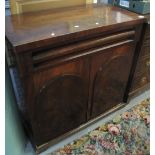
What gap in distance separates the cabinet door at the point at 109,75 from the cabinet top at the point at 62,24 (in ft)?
0.55

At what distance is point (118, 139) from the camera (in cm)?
132

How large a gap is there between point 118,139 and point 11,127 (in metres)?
0.77

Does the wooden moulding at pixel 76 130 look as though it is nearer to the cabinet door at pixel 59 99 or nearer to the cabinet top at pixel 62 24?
the cabinet door at pixel 59 99

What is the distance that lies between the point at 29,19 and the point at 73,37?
32 centimetres

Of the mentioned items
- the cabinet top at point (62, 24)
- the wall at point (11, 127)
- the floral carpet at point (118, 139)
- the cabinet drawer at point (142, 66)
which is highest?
the cabinet top at point (62, 24)

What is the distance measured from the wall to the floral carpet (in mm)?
256

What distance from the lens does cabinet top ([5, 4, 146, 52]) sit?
0.79m

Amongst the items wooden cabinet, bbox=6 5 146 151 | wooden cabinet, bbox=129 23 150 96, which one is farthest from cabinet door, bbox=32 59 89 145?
wooden cabinet, bbox=129 23 150 96

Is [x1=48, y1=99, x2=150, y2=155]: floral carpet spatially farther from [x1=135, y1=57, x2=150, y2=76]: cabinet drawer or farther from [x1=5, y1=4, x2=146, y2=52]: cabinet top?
[x1=5, y1=4, x2=146, y2=52]: cabinet top

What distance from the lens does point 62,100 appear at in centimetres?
105

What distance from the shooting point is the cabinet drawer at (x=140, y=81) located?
149cm

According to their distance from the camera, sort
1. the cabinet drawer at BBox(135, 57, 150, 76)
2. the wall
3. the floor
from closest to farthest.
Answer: the wall, the floor, the cabinet drawer at BBox(135, 57, 150, 76)

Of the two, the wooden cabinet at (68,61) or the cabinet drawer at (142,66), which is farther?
the cabinet drawer at (142,66)

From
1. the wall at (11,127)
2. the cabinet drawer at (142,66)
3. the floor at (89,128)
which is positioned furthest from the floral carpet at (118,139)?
the cabinet drawer at (142,66)
